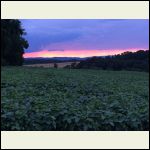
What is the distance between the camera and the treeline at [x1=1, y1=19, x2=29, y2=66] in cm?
3038

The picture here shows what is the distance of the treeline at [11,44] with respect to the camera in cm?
3038

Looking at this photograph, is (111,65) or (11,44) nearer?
(111,65)

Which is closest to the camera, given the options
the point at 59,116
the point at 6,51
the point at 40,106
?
the point at 59,116

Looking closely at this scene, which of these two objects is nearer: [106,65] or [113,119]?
[113,119]

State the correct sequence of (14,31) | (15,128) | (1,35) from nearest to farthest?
1. (15,128)
2. (1,35)
3. (14,31)

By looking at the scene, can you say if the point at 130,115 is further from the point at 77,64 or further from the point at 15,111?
the point at 77,64

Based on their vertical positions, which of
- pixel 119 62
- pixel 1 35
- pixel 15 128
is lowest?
pixel 15 128

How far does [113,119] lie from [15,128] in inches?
53.4

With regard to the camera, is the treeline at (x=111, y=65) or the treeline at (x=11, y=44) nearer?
the treeline at (x=111, y=65)

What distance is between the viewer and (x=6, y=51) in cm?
3148

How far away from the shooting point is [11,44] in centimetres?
3100

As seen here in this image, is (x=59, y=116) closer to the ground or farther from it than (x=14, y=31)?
closer to the ground

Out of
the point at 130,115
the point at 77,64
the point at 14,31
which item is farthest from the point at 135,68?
the point at 130,115

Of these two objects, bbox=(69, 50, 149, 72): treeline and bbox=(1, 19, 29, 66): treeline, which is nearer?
bbox=(69, 50, 149, 72): treeline
